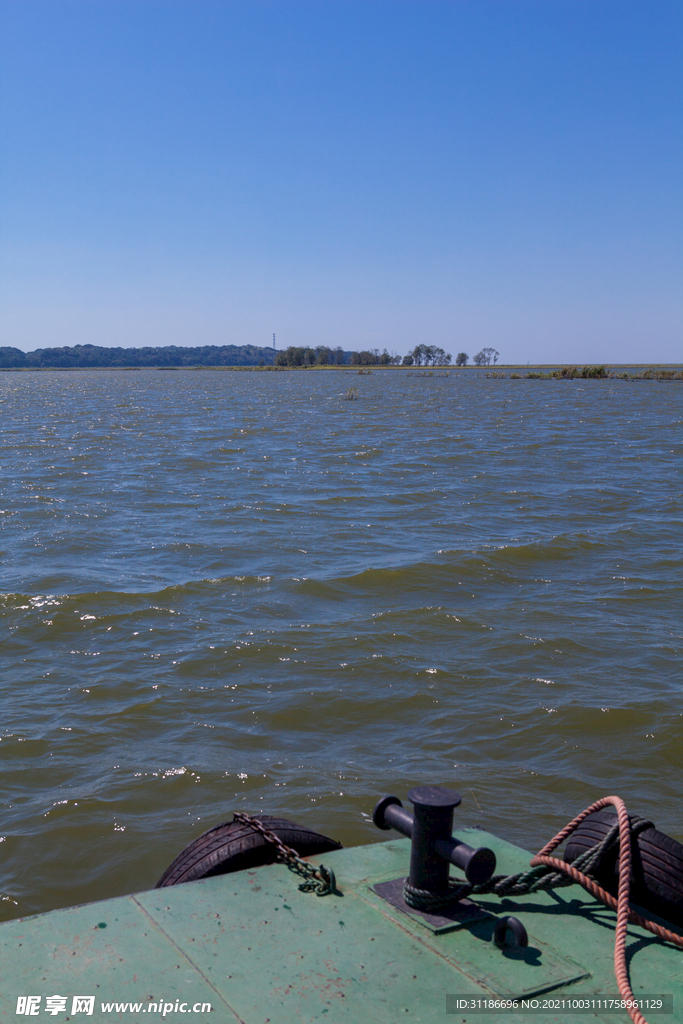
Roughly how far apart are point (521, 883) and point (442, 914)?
449 millimetres

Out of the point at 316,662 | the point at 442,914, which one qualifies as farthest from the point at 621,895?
the point at 316,662

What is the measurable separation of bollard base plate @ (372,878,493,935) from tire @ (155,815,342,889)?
0.67 meters

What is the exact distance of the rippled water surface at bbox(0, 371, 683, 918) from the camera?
5.89 m

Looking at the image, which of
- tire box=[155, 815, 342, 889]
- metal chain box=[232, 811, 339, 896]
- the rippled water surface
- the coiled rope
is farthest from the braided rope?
the rippled water surface

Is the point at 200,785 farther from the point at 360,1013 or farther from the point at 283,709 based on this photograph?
the point at 360,1013

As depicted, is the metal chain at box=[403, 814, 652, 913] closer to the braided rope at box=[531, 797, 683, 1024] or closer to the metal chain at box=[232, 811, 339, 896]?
the braided rope at box=[531, 797, 683, 1024]

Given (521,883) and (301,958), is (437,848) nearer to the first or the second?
(521,883)

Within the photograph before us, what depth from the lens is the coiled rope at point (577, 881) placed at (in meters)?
3.26

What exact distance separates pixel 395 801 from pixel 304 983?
939mm

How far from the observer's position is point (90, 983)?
2.88 metres

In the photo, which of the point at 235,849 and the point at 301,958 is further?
the point at 235,849

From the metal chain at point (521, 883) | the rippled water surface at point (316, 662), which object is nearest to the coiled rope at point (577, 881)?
the metal chain at point (521, 883)

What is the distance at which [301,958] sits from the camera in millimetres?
3049

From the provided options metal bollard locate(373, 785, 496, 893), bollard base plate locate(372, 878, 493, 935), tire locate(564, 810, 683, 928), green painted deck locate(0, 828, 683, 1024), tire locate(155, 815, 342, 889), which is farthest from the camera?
tire locate(155, 815, 342, 889)
